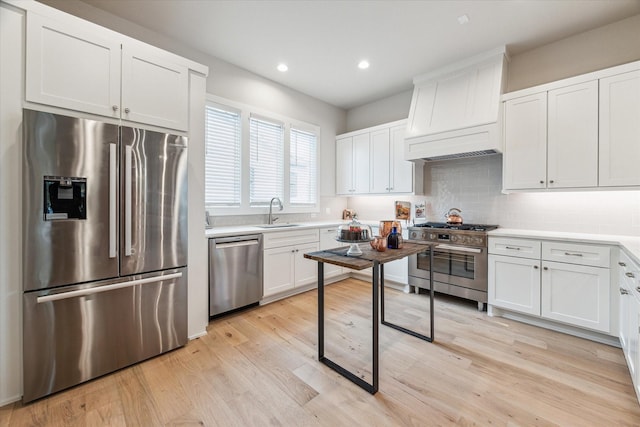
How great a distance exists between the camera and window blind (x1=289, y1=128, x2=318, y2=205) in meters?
4.26

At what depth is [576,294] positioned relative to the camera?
97.3 inches

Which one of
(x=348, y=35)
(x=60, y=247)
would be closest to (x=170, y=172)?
(x=60, y=247)

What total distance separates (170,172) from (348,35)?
2.25m

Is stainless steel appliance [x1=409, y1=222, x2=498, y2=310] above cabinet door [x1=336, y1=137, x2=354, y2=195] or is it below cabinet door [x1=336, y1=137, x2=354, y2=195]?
below

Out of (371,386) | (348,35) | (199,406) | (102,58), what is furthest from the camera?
(348,35)

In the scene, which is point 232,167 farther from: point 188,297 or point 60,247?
point 60,247

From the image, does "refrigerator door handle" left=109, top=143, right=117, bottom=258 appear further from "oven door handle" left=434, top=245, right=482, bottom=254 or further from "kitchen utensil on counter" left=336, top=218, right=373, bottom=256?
"oven door handle" left=434, top=245, right=482, bottom=254

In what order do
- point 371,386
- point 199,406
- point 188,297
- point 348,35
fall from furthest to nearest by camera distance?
point 348,35 < point 188,297 < point 371,386 < point 199,406

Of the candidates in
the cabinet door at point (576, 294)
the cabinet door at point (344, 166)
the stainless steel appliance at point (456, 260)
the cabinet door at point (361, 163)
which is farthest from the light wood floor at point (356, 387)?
the cabinet door at point (344, 166)

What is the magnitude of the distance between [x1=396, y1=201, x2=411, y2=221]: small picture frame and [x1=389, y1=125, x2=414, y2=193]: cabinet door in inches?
8.1

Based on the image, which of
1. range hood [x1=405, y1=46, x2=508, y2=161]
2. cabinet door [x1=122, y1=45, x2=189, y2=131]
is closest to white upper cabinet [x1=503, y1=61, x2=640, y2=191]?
range hood [x1=405, y1=46, x2=508, y2=161]

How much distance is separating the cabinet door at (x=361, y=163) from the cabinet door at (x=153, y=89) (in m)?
2.81

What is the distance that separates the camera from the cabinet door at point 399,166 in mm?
3938

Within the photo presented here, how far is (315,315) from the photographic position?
302 cm
